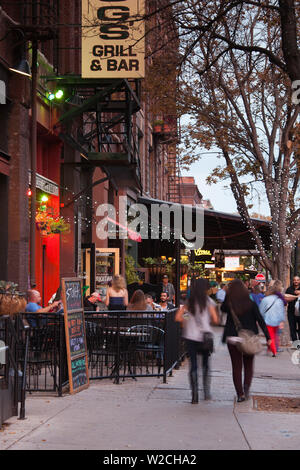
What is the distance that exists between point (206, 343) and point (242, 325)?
0.56 metres

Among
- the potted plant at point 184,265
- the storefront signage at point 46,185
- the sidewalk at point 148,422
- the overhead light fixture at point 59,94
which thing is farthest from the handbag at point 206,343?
the potted plant at point 184,265

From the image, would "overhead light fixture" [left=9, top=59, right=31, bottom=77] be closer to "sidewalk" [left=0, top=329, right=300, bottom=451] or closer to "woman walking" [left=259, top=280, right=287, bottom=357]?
"sidewalk" [left=0, top=329, right=300, bottom=451]

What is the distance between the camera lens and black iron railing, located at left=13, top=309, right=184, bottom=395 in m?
10.5

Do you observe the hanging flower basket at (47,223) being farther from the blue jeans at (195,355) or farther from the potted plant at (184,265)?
the potted plant at (184,265)

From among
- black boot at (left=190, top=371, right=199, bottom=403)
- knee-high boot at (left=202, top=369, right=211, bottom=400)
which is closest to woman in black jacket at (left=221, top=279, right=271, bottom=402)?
knee-high boot at (left=202, top=369, right=211, bottom=400)

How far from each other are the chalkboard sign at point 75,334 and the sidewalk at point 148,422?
0.24 m

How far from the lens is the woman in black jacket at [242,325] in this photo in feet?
32.8

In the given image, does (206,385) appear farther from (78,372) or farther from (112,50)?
(112,50)

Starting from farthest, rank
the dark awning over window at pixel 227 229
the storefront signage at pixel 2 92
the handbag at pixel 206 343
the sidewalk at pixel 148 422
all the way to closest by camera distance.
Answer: the dark awning over window at pixel 227 229 → the storefront signage at pixel 2 92 → the handbag at pixel 206 343 → the sidewalk at pixel 148 422

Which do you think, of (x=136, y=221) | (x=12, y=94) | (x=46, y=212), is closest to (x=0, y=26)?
(x=12, y=94)

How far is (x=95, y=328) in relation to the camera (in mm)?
12289

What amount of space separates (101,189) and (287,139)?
688 cm
